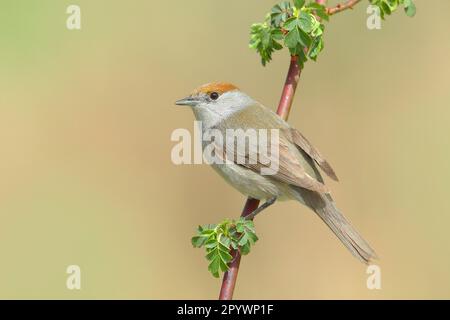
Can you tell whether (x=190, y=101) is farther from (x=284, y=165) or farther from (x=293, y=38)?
(x=293, y=38)

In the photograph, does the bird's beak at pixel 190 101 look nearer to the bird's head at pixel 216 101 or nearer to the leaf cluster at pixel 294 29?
the bird's head at pixel 216 101

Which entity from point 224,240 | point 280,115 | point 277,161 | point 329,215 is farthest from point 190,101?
point 224,240

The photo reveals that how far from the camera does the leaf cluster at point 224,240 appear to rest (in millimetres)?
2875

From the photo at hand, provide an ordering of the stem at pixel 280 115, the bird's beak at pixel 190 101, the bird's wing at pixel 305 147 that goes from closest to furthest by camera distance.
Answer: the stem at pixel 280 115 < the bird's wing at pixel 305 147 < the bird's beak at pixel 190 101

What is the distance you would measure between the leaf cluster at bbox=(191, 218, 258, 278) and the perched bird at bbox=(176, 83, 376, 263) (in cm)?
99

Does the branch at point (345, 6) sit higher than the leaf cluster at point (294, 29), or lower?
higher

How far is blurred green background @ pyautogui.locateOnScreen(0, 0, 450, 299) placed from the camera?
229 inches

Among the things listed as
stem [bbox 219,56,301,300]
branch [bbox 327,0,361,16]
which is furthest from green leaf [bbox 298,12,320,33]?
stem [bbox 219,56,301,300]

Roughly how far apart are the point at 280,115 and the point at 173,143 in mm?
3028

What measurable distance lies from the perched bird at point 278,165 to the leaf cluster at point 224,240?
99cm

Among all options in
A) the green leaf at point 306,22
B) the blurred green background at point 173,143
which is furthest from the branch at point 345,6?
the blurred green background at point 173,143

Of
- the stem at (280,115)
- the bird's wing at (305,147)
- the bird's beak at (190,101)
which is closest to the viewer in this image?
the stem at (280,115)

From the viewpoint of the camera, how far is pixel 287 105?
3.52 m

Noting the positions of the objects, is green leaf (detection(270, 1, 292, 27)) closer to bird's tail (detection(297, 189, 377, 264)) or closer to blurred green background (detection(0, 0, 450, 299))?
bird's tail (detection(297, 189, 377, 264))
